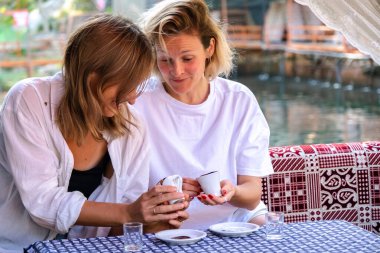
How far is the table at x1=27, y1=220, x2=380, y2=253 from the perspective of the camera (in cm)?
220

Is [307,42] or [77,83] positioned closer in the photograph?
[77,83]

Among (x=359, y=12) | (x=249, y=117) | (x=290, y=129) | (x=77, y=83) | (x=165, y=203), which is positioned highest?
(x=359, y=12)

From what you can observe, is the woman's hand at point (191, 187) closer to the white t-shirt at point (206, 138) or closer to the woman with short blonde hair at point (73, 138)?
the woman with short blonde hair at point (73, 138)

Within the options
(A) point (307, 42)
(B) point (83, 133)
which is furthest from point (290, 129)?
(B) point (83, 133)

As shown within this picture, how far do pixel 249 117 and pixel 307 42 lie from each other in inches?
402

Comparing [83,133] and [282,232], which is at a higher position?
[83,133]

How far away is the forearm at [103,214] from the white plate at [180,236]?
8.1 inches

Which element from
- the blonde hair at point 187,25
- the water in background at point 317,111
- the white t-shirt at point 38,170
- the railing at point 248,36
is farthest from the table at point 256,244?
→ the railing at point 248,36

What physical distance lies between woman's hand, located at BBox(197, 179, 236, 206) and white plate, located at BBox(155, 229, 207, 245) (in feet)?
0.55

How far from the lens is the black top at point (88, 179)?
2642mm

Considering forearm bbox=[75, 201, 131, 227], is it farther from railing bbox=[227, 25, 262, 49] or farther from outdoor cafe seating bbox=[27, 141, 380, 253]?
railing bbox=[227, 25, 262, 49]

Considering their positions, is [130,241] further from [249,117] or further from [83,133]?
[249,117]

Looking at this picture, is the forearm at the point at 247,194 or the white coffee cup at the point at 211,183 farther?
the forearm at the point at 247,194

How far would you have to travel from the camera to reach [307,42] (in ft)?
42.4
